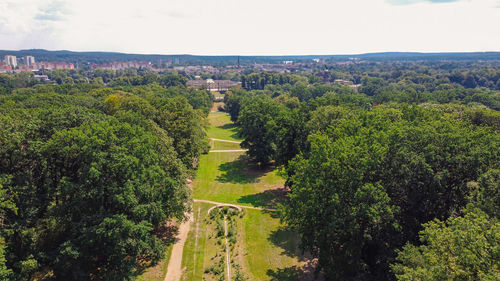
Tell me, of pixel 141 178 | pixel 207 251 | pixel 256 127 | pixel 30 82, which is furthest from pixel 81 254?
pixel 30 82

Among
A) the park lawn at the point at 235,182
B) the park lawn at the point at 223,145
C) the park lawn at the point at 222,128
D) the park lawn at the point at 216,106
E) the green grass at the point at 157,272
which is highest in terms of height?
the park lawn at the point at 216,106

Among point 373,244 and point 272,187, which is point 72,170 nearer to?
point 373,244

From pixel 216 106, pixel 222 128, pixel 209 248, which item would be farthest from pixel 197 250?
pixel 216 106

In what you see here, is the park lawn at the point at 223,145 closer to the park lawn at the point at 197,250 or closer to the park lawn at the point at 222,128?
the park lawn at the point at 222,128

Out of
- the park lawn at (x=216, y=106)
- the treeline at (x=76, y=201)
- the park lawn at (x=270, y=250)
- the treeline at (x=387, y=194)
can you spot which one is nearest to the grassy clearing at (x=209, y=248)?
the park lawn at (x=270, y=250)

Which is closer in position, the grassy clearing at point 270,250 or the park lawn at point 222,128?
the grassy clearing at point 270,250

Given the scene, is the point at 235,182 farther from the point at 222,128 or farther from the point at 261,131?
the point at 222,128
